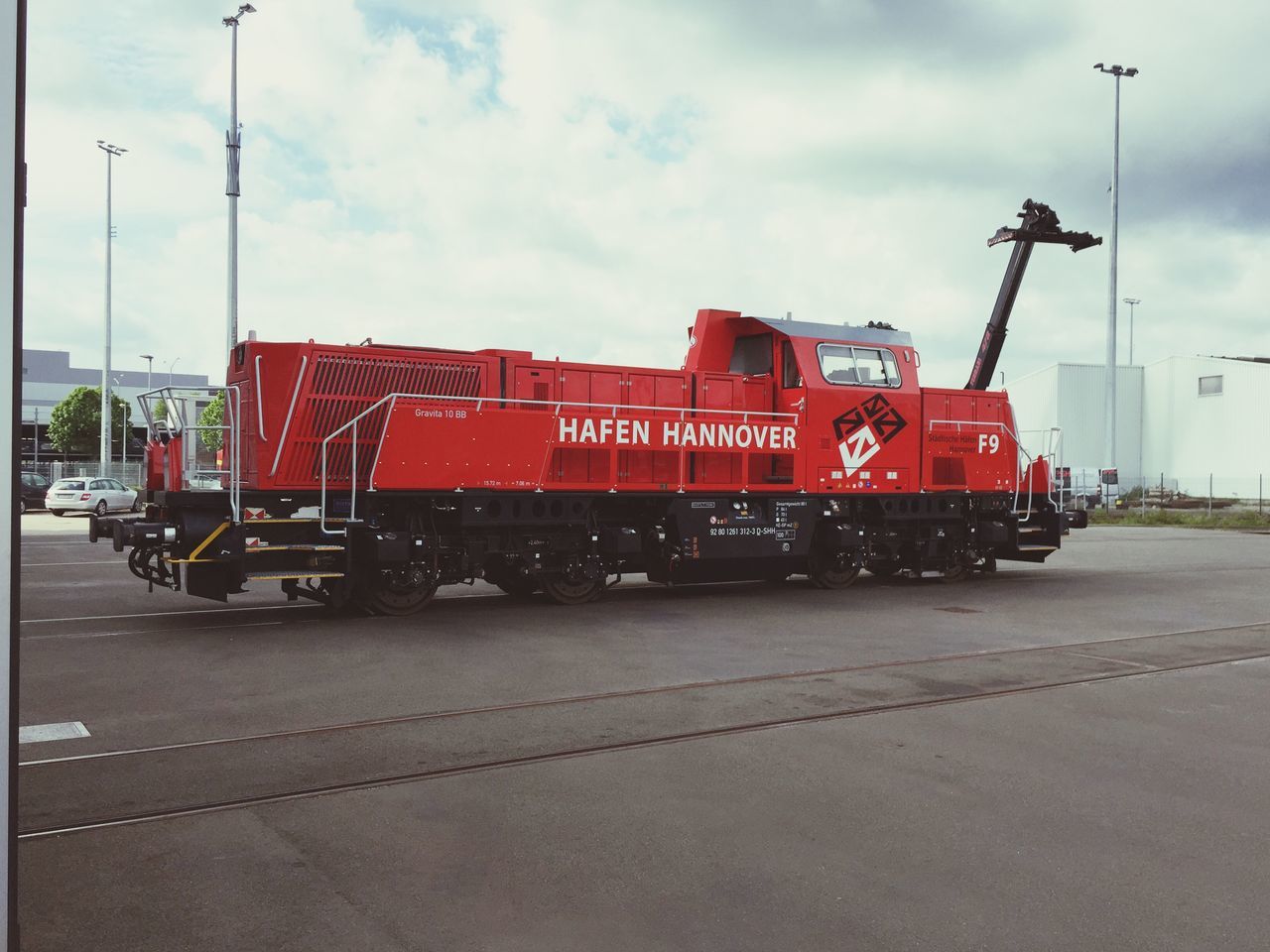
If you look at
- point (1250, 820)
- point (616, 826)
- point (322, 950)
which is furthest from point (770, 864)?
point (1250, 820)

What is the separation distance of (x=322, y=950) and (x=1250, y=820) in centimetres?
412

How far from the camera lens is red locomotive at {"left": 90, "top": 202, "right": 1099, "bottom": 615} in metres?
10.6

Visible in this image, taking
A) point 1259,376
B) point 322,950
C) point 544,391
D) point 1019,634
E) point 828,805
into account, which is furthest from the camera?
point 1259,376

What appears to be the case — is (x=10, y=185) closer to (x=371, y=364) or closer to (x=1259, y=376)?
(x=371, y=364)

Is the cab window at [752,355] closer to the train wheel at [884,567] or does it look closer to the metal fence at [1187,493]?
the train wheel at [884,567]

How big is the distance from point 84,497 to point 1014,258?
2908 centimetres

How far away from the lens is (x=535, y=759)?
5.79m

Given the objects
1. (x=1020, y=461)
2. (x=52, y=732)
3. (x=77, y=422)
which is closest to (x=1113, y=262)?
(x=1020, y=461)

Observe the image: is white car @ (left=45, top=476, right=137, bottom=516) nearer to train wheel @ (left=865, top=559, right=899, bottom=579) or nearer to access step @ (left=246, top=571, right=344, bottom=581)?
access step @ (left=246, top=571, right=344, bottom=581)

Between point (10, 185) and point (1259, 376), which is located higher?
point (1259, 376)

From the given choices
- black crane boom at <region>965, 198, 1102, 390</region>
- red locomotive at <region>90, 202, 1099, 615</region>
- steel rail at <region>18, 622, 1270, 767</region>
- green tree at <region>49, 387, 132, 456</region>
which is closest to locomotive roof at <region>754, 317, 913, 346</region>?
red locomotive at <region>90, 202, 1099, 615</region>

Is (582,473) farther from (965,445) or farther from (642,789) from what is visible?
(642,789)

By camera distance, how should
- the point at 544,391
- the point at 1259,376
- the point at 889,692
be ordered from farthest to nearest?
the point at 1259,376 → the point at 544,391 → the point at 889,692

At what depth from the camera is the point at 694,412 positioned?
1271cm
